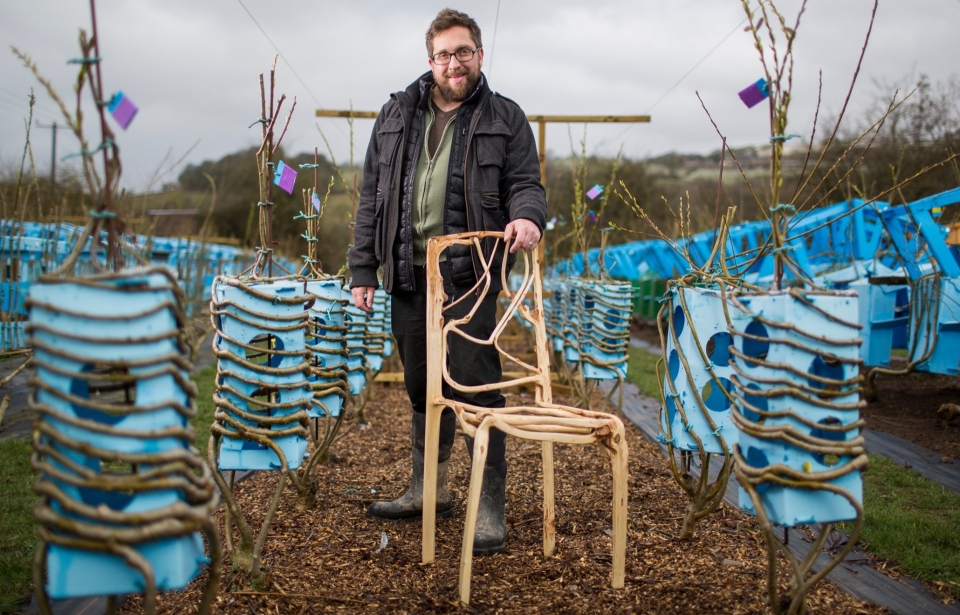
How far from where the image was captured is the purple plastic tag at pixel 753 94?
1835mm

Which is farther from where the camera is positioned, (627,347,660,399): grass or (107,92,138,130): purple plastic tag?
(627,347,660,399): grass

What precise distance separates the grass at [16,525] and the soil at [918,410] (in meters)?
4.06

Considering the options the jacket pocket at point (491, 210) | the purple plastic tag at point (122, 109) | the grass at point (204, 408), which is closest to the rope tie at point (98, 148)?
the purple plastic tag at point (122, 109)

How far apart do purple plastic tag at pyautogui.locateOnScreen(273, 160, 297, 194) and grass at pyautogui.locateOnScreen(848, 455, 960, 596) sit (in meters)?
2.42

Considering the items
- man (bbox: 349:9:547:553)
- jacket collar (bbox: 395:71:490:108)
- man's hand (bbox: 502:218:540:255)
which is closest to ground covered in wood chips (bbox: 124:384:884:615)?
man (bbox: 349:9:547:553)

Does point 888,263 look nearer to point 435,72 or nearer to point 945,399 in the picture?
point 945,399

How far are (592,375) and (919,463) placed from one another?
177 cm

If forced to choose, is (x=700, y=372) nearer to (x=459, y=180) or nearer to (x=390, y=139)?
(x=459, y=180)

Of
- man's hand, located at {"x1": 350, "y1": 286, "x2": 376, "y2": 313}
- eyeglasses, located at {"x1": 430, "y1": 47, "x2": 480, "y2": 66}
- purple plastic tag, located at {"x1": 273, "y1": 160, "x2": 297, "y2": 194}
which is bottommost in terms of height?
man's hand, located at {"x1": 350, "y1": 286, "x2": 376, "y2": 313}

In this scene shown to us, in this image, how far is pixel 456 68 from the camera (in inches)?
96.5

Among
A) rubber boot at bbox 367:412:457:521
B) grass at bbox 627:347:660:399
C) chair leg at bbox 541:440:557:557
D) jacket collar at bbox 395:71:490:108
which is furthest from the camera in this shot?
grass at bbox 627:347:660:399

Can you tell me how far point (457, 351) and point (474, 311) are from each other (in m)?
0.16

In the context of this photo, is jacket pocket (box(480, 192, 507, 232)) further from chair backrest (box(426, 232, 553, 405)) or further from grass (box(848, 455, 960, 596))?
grass (box(848, 455, 960, 596))

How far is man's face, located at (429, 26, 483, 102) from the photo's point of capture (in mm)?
2439
